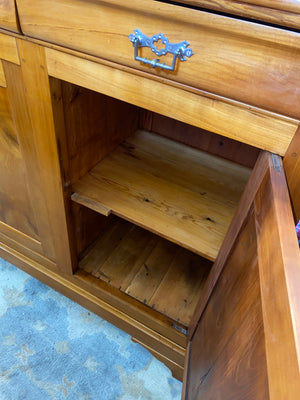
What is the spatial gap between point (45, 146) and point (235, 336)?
0.58m

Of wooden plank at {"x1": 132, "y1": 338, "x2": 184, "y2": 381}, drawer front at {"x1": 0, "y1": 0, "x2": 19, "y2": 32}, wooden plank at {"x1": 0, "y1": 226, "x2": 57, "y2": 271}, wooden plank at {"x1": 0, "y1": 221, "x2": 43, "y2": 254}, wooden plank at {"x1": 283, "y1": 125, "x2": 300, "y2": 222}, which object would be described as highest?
drawer front at {"x1": 0, "y1": 0, "x2": 19, "y2": 32}

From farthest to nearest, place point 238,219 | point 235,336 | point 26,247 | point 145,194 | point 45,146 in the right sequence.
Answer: point 26,247 < point 145,194 < point 45,146 < point 238,219 < point 235,336

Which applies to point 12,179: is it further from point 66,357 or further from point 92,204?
point 66,357

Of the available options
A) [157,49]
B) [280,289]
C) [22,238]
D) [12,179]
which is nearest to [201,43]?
[157,49]

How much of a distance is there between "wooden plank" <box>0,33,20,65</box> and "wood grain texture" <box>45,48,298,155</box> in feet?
0.26

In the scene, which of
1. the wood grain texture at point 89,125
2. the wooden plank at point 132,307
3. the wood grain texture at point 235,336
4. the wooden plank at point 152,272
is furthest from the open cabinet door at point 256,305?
the wood grain texture at point 89,125

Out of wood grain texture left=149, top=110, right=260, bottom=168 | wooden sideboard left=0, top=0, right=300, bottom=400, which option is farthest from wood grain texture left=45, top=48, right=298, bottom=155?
wood grain texture left=149, top=110, right=260, bottom=168

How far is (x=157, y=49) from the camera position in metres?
0.48

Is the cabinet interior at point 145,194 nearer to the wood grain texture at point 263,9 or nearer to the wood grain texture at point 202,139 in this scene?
the wood grain texture at point 202,139

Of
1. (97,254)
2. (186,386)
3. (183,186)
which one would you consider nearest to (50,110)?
(183,186)

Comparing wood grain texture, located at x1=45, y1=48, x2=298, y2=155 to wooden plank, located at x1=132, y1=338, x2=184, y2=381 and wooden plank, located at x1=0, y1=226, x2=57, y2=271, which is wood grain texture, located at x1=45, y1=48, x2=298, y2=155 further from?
wooden plank, located at x1=132, y1=338, x2=184, y2=381

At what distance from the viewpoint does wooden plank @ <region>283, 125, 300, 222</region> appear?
0.46m

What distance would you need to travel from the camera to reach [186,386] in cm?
78

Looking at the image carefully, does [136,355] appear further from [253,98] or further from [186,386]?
[253,98]
